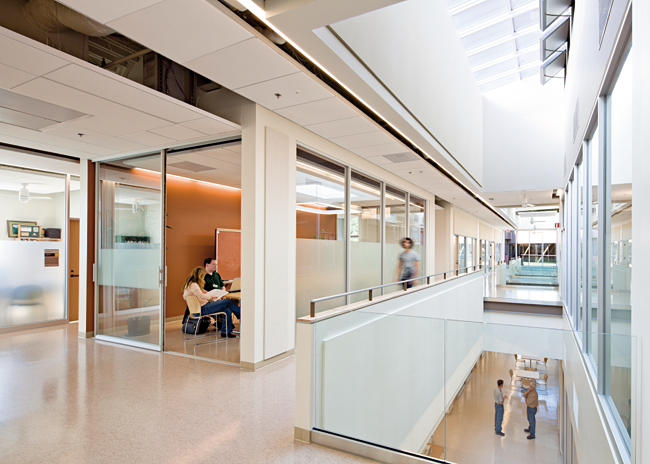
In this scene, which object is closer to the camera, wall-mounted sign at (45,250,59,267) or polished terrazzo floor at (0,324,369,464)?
polished terrazzo floor at (0,324,369,464)

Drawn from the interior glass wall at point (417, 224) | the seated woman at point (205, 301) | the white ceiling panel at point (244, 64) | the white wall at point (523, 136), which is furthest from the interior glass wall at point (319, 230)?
the white wall at point (523, 136)

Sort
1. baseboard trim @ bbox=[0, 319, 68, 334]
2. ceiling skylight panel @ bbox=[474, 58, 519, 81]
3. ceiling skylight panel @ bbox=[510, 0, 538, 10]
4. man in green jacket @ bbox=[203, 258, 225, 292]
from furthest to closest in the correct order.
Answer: ceiling skylight panel @ bbox=[474, 58, 519, 81], ceiling skylight panel @ bbox=[510, 0, 538, 10], man in green jacket @ bbox=[203, 258, 225, 292], baseboard trim @ bbox=[0, 319, 68, 334]

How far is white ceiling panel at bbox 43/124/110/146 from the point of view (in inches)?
213

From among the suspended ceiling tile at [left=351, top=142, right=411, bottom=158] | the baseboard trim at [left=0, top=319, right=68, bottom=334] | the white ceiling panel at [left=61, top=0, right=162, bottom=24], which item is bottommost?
the baseboard trim at [left=0, top=319, right=68, bottom=334]

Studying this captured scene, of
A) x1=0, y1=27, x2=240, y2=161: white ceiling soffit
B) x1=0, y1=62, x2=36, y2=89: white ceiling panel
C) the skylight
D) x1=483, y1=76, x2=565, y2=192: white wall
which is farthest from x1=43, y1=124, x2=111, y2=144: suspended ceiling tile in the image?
x1=483, y1=76, x2=565, y2=192: white wall

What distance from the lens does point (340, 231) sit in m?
7.66

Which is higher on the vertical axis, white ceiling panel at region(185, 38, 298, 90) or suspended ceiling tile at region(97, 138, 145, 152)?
white ceiling panel at region(185, 38, 298, 90)

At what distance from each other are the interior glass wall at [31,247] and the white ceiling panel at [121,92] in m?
4.95

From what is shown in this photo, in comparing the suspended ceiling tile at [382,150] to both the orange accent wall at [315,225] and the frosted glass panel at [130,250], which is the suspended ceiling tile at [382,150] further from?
the frosted glass panel at [130,250]

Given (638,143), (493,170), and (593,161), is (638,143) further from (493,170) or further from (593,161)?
(493,170)

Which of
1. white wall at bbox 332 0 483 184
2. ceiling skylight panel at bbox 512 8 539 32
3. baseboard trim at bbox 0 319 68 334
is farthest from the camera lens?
ceiling skylight panel at bbox 512 8 539 32

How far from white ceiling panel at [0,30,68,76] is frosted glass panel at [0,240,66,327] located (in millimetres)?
5445

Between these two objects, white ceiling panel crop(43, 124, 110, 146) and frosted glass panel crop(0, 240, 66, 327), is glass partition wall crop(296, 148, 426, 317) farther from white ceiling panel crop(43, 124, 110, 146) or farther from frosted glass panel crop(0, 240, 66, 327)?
frosted glass panel crop(0, 240, 66, 327)

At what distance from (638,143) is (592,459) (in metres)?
2.66
